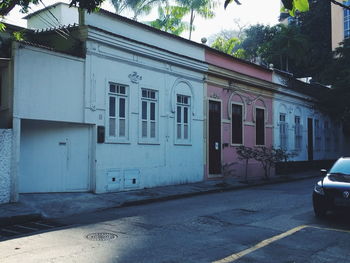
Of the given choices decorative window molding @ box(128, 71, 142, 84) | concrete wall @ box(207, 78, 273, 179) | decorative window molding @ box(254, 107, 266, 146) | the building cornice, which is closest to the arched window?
the building cornice

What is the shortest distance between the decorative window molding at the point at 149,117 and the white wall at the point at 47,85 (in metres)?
2.60

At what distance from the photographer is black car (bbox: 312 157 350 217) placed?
26.3 feet

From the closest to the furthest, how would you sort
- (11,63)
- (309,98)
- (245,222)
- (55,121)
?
(245,222) < (11,63) < (55,121) < (309,98)

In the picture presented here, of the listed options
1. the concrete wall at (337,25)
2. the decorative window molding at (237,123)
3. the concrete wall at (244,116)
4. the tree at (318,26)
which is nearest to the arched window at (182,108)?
the concrete wall at (244,116)

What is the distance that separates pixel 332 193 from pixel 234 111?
412 inches

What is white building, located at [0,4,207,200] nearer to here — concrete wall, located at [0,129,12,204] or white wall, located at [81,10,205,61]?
white wall, located at [81,10,205,61]

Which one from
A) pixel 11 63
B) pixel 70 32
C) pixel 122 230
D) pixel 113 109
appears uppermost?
pixel 70 32

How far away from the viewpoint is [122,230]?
7547 millimetres

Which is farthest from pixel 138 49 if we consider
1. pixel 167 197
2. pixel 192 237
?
pixel 192 237

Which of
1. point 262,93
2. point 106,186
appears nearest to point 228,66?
point 262,93

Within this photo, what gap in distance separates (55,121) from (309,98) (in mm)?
18474

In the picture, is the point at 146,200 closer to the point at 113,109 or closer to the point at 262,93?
the point at 113,109

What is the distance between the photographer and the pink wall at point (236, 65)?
17408 millimetres

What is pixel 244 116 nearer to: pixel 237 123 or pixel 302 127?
pixel 237 123
